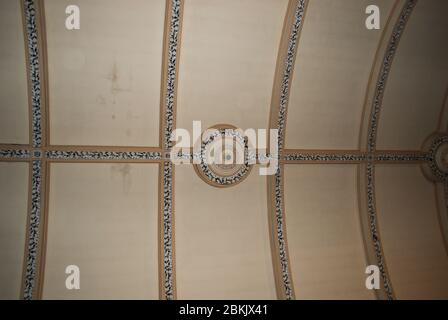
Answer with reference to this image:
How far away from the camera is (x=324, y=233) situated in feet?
21.0

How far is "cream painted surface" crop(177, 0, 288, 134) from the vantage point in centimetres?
532

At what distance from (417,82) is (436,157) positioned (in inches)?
55.7

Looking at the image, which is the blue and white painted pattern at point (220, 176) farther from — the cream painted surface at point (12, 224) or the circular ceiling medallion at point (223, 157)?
the cream painted surface at point (12, 224)

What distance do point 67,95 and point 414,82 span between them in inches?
223

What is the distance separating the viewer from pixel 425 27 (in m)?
6.32

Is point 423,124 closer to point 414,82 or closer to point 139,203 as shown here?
point 414,82

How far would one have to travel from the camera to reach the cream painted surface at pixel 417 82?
6281 millimetres

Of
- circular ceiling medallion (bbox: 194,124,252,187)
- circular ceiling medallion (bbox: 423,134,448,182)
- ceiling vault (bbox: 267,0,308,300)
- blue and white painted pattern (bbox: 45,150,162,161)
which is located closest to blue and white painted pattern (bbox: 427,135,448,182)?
circular ceiling medallion (bbox: 423,134,448,182)

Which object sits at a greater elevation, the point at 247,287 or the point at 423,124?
the point at 423,124

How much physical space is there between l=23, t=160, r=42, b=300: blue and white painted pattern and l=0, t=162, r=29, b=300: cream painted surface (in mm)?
84

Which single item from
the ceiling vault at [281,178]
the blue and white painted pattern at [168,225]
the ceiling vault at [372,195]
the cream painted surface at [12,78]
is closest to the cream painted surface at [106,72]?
the cream painted surface at [12,78]

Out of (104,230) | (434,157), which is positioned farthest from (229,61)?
(434,157)
